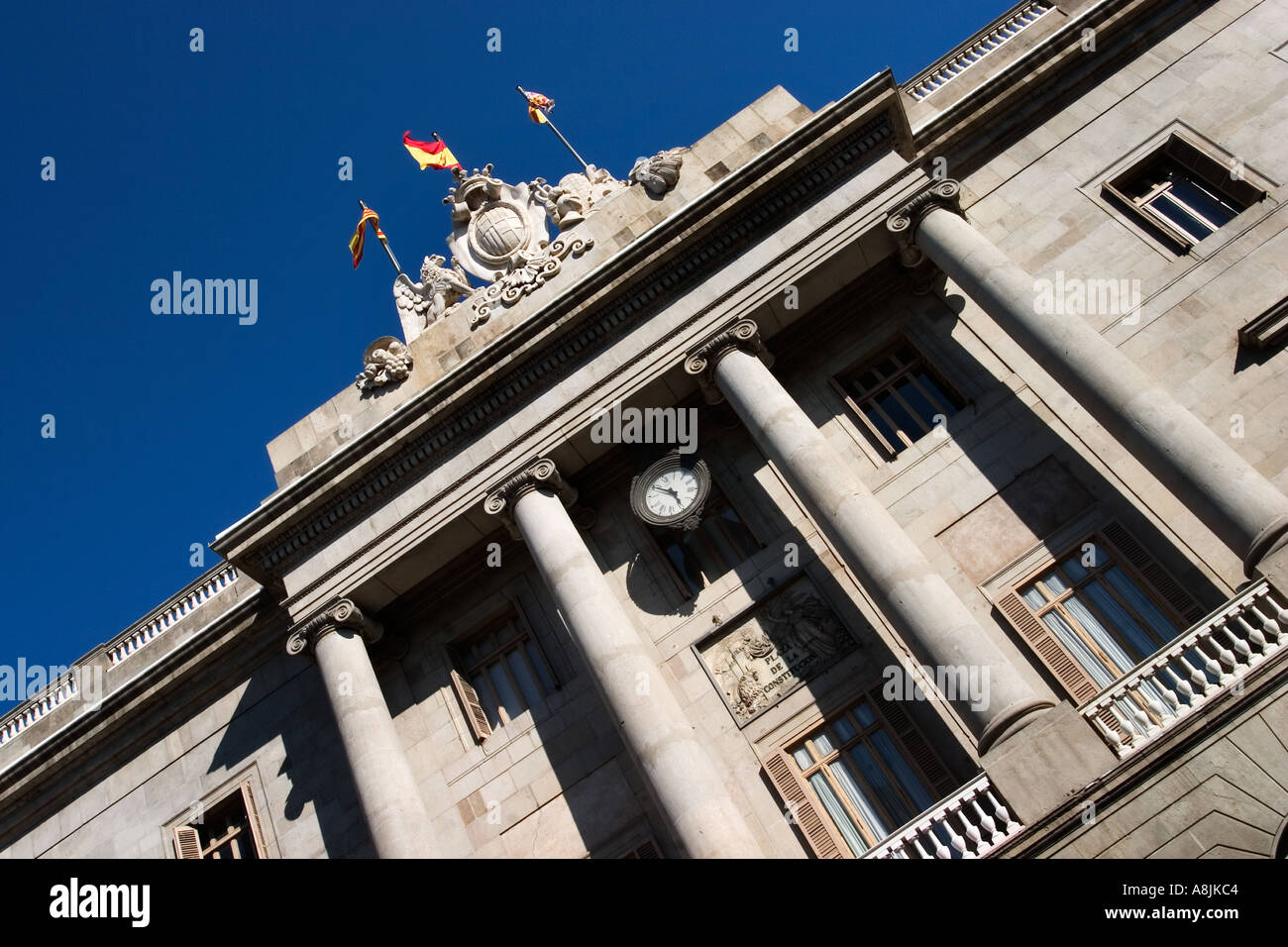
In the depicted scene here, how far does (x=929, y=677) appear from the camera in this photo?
16031mm

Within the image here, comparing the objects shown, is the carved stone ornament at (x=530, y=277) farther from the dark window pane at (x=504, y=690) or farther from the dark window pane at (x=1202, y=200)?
the dark window pane at (x=1202, y=200)

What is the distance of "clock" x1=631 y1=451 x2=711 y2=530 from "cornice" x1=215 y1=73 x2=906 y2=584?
2.78 meters

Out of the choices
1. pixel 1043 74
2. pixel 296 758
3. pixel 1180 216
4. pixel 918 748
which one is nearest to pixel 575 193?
pixel 1043 74

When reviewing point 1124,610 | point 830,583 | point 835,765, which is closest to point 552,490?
point 830,583

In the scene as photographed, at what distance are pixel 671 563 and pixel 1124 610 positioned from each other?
24.5 feet

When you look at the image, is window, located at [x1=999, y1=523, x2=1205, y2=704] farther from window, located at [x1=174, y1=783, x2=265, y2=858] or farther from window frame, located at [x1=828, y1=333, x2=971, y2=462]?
window, located at [x1=174, y1=783, x2=265, y2=858]

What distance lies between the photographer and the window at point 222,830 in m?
20.8

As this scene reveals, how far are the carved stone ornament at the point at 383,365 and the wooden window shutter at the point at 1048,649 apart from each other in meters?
12.2

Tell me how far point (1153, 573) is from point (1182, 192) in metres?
7.92

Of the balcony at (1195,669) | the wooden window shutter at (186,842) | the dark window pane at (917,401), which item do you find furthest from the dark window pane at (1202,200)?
the wooden window shutter at (186,842)

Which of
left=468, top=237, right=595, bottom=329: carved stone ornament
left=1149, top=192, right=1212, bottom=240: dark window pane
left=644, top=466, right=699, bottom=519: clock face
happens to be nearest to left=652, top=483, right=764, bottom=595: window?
left=644, top=466, right=699, bottom=519: clock face

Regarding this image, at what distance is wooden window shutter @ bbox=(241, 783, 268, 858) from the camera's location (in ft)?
66.4
